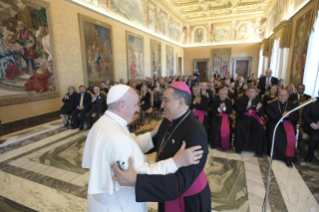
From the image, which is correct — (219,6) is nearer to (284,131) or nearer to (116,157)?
(284,131)

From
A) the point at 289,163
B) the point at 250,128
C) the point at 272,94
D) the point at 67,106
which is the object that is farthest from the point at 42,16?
the point at 289,163

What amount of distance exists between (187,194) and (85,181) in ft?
7.65

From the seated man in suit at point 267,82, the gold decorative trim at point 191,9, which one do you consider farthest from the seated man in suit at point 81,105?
the gold decorative trim at point 191,9

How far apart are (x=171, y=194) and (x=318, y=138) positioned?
411 centimetres

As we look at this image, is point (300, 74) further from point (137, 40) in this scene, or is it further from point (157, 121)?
point (137, 40)

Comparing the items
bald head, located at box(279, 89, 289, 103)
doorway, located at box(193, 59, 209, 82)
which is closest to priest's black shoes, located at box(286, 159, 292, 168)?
bald head, located at box(279, 89, 289, 103)

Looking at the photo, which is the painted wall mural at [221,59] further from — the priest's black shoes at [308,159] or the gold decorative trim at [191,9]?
the priest's black shoes at [308,159]

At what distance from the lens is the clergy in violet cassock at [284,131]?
3.74 m

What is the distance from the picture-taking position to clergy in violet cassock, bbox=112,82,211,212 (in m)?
1.18

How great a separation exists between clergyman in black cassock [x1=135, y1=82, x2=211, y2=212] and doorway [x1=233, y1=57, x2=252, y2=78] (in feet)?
70.5

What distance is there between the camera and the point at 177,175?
1.23 m

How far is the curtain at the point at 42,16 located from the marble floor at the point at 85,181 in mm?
4436

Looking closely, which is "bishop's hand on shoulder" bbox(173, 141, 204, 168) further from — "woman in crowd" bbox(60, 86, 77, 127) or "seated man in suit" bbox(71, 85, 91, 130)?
"woman in crowd" bbox(60, 86, 77, 127)

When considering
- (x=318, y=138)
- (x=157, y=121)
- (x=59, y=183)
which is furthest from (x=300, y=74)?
(x=59, y=183)
